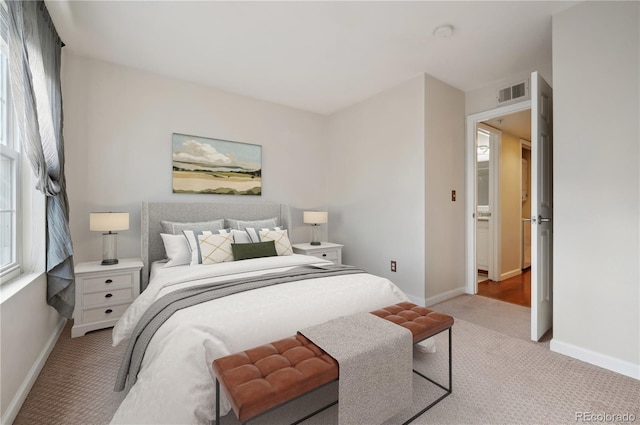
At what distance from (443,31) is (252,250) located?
8.48 ft

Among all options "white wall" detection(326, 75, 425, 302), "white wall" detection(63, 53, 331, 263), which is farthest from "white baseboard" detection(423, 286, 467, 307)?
"white wall" detection(63, 53, 331, 263)

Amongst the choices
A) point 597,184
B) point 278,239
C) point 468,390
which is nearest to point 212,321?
point 468,390

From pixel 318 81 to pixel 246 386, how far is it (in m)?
3.17

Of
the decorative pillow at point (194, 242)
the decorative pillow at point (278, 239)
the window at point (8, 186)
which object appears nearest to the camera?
the window at point (8, 186)

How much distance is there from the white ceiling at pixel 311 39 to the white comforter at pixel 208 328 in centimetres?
203

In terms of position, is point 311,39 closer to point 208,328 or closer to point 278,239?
point 278,239

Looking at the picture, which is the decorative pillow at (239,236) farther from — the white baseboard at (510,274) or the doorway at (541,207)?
the white baseboard at (510,274)

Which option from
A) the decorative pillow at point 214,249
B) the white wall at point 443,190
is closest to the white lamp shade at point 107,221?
the decorative pillow at point 214,249

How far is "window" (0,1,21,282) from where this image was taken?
181 cm

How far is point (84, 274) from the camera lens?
8.02ft

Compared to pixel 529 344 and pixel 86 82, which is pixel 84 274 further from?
pixel 529 344

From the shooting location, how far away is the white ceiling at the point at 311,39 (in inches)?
85.1

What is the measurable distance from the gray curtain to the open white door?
3489mm

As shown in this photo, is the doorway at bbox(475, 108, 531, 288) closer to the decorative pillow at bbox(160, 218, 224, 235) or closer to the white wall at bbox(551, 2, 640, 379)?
the white wall at bbox(551, 2, 640, 379)
